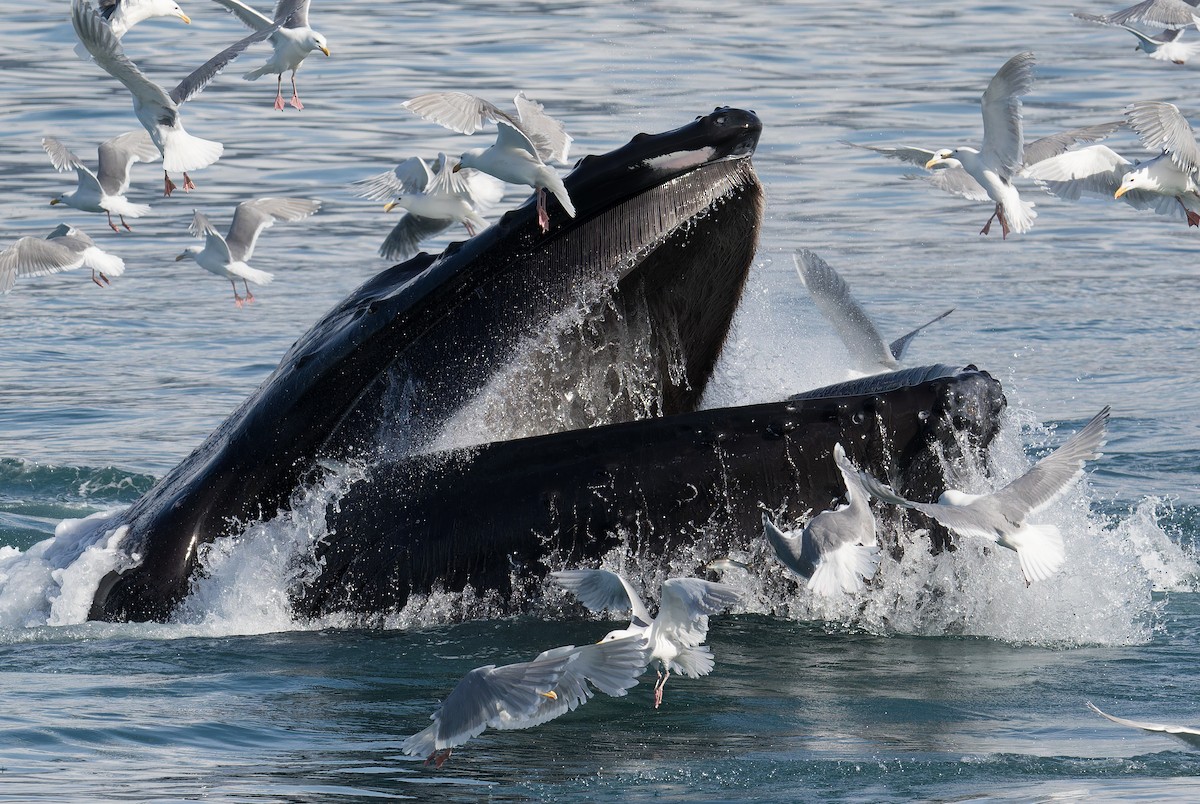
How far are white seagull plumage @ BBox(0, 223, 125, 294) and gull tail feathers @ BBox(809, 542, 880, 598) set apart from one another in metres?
8.36

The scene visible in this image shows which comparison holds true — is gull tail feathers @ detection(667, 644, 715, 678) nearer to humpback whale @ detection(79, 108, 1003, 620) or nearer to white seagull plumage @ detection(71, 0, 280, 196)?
humpback whale @ detection(79, 108, 1003, 620)

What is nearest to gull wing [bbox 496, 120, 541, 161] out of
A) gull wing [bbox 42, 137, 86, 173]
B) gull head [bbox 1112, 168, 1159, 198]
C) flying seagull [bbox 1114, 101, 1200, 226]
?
flying seagull [bbox 1114, 101, 1200, 226]

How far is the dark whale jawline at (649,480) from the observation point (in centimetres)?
708

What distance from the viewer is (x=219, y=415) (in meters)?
13.9

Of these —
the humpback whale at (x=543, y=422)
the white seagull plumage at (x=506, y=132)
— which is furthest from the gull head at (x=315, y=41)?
the humpback whale at (x=543, y=422)

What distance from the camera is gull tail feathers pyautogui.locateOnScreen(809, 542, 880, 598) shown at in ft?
21.9

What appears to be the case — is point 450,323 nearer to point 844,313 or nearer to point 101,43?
point 844,313

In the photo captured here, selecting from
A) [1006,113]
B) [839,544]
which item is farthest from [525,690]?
[1006,113]

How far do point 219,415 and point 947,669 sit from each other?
7.47 metres

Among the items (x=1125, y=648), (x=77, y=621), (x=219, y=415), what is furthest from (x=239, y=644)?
(x=219, y=415)

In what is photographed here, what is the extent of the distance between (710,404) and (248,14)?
6.33 m

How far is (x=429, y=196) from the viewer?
1148cm

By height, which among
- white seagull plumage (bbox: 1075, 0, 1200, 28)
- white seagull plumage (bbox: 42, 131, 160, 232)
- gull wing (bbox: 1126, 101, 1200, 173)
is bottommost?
white seagull plumage (bbox: 42, 131, 160, 232)

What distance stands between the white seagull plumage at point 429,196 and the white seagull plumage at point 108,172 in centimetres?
294
